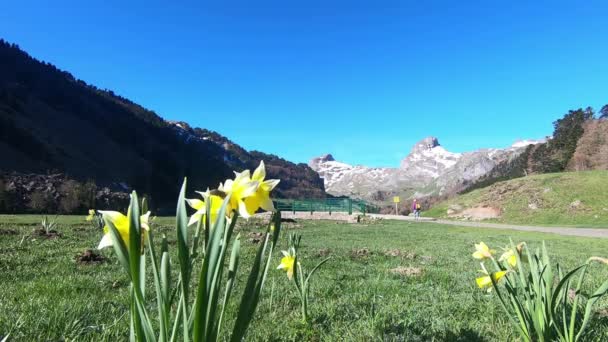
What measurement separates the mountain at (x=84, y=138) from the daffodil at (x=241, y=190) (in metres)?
59.0

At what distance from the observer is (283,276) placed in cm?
566

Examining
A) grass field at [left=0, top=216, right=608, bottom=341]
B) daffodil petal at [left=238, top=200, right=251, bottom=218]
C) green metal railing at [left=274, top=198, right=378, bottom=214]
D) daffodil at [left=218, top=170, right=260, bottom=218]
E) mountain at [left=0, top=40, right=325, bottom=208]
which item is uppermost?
mountain at [left=0, top=40, right=325, bottom=208]

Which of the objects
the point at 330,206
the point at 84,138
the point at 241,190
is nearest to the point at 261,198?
the point at 241,190

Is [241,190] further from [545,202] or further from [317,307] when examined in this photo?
[545,202]

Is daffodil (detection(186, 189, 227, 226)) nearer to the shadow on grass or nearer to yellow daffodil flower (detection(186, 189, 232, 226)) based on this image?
yellow daffodil flower (detection(186, 189, 232, 226))

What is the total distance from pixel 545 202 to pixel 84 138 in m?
95.0

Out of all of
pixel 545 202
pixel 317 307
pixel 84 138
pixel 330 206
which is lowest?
pixel 317 307

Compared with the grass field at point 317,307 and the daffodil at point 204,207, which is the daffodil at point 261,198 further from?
the grass field at point 317,307

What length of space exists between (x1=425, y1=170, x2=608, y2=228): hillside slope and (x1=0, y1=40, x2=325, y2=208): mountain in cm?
3860

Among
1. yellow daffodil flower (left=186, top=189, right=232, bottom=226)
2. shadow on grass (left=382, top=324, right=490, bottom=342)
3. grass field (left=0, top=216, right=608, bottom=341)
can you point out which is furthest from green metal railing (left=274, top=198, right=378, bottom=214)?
yellow daffodil flower (left=186, top=189, right=232, bottom=226)

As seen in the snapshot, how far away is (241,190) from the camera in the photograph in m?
1.39

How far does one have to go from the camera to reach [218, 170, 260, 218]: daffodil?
1.35 metres

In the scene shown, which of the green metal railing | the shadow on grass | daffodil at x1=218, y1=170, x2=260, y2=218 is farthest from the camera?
the green metal railing

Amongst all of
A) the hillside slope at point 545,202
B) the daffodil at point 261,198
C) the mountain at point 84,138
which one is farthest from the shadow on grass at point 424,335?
the mountain at point 84,138
